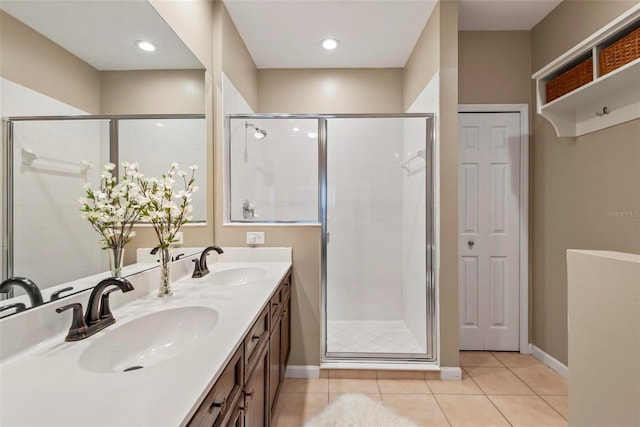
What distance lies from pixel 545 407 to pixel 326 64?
3.38 m

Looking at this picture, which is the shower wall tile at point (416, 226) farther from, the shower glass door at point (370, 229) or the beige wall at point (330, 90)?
the beige wall at point (330, 90)

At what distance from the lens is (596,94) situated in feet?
6.05

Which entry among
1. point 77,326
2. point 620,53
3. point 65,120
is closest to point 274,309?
point 77,326

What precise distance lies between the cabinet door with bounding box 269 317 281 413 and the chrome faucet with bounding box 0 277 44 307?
0.95m

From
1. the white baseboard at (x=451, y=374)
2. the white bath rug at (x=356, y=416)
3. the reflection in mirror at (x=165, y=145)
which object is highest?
the reflection in mirror at (x=165, y=145)

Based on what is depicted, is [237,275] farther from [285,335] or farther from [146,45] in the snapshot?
[146,45]

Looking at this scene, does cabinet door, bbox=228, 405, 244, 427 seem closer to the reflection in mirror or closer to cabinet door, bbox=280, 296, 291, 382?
cabinet door, bbox=280, 296, 291, 382

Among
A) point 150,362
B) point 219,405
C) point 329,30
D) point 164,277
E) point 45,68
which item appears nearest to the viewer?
point 219,405

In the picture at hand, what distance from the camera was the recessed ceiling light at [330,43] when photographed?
8.98ft

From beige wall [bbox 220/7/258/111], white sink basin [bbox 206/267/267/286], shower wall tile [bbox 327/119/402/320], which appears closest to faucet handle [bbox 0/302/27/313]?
white sink basin [bbox 206/267/267/286]

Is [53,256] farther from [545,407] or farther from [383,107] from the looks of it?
Answer: [383,107]

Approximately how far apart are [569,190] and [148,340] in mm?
2793

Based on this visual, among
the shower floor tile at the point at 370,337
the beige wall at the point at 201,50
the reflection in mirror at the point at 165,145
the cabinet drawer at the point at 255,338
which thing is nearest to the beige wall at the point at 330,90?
the beige wall at the point at 201,50

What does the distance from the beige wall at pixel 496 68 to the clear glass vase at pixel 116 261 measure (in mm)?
2768
